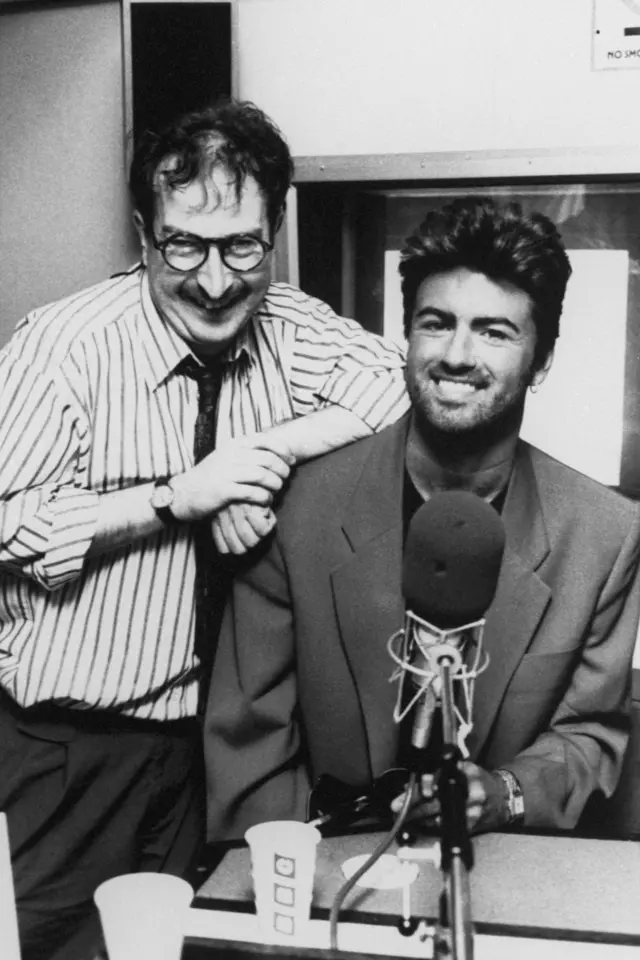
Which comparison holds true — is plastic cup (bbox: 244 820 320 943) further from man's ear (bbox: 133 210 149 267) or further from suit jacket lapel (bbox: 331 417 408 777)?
man's ear (bbox: 133 210 149 267)

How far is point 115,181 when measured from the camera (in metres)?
1.55

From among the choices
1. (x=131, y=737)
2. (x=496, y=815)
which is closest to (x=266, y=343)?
(x=131, y=737)

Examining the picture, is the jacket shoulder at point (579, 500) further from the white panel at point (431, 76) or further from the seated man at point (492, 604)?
the white panel at point (431, 76)

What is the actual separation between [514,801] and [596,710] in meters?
0.18

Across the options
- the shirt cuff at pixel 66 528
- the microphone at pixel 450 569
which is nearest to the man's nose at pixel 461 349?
the microphone at pixel 450 569

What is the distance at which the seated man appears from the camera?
1.34 metres

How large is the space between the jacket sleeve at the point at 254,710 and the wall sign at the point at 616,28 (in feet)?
2.86

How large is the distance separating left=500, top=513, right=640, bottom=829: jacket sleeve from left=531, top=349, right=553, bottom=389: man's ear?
250mm

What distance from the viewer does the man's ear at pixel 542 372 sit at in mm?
1397

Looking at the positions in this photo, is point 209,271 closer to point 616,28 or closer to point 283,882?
point 616,28

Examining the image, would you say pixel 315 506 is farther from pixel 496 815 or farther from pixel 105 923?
pixel 105 923

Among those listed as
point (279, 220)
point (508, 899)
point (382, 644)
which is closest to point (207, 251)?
point (279, 220)

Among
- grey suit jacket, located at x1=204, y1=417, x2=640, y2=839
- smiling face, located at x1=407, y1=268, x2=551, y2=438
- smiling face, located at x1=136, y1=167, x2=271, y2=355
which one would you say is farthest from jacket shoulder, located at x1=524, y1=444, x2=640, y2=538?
smiling face, located at x1=136, y1=167, x2=271, y2=355

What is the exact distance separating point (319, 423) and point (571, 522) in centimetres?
40
